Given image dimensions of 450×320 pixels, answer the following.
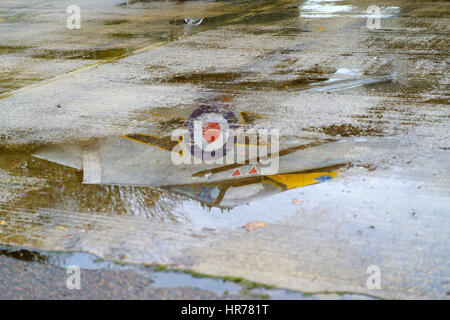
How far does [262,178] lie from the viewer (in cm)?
441

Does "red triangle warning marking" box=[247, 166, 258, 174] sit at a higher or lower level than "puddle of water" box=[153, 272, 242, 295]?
higher

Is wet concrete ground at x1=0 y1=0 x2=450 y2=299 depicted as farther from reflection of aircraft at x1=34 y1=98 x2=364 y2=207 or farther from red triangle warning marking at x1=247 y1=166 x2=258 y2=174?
red triangle warning marking at x1=247 y1=166 x2=258 y2=174

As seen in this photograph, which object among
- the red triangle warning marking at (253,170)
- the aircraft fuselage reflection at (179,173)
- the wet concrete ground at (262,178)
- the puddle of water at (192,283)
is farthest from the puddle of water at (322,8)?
the puddle of water at (192,283)

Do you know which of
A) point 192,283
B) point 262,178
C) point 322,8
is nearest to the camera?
point 192,283

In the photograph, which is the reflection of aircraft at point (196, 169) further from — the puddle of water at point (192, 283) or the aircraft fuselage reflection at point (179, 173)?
the puddle of water at point (192, 283)

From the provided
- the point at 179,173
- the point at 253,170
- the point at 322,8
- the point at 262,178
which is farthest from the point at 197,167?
the point at 322,8

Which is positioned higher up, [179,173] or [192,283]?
[179,173]

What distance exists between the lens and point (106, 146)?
5293 millimetres

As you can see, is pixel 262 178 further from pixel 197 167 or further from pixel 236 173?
pixel 197 167

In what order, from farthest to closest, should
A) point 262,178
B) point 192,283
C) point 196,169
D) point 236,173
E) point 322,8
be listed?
point 322,8
point 196,169
point 236,173
point 262,178
point 192,283

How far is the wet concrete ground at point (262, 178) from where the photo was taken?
3352 mm

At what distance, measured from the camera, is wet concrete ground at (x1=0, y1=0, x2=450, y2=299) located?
11.0 feet

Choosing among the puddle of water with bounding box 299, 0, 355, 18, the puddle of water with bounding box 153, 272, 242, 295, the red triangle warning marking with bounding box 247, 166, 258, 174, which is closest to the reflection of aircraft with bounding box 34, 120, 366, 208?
the red triangle warning marking with bounding box 247, 166, 258, 174
